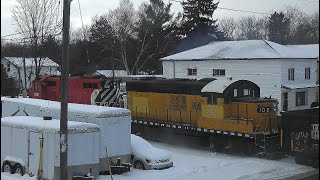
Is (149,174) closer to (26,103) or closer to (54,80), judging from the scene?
(26,103)

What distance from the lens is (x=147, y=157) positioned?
54.5 feet

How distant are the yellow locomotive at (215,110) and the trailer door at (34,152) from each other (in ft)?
28.1

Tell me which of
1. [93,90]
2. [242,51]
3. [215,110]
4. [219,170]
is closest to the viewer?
[219,170]

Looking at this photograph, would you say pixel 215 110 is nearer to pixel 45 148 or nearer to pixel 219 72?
pixel 45 148

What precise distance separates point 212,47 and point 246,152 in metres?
17.7

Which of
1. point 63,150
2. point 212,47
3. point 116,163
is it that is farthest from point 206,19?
point 63,150

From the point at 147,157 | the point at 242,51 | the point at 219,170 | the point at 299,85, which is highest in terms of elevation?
the point at 242,51

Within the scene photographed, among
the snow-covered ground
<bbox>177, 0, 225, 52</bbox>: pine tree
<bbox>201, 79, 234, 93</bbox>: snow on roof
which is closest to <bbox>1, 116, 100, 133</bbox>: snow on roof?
the snow-covered ground

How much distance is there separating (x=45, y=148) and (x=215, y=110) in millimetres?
8617

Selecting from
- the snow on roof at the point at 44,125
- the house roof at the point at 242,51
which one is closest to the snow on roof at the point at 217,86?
the house roof at the point at 242,51

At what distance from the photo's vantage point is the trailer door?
14.2 m

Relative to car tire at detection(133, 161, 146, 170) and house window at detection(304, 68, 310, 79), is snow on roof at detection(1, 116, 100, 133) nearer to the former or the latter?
car tire at detection(133, 161, 146, 170)

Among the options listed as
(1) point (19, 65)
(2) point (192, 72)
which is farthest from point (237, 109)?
(2) point (192, 72)

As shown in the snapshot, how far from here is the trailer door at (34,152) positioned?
1416cm
